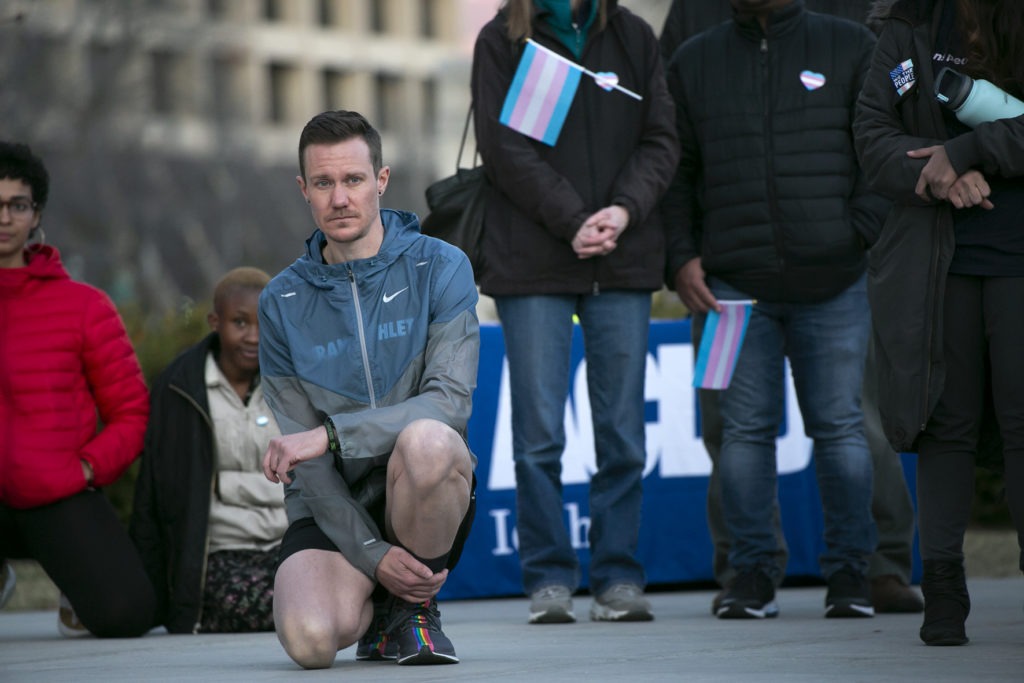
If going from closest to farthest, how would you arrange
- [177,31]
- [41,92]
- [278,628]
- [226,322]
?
[278,628] → [226,322] → [41,92] → [177,31]

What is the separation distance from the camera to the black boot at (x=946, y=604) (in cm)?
563

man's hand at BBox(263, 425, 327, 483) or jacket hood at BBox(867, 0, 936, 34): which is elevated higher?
jacket hood at BBox(867, 0, 936, 34)

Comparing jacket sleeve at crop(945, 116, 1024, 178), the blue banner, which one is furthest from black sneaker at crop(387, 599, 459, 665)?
the blue banner

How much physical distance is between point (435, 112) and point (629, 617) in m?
76.8

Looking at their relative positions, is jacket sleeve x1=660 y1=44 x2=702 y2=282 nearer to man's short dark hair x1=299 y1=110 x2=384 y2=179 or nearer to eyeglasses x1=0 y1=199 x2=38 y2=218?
man's short dark hair x1=299 y1=110 x2=384 y2=179

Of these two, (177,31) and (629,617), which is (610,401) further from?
(177,31)

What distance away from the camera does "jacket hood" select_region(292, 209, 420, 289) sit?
5.69 metres

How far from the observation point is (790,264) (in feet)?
23.2

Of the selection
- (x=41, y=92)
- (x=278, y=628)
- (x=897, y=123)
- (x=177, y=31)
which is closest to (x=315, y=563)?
(x=278, y=628)

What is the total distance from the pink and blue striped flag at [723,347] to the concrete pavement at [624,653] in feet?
2.98

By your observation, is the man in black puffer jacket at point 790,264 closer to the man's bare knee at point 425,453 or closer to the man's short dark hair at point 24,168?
the man's bare knee at point 425,453

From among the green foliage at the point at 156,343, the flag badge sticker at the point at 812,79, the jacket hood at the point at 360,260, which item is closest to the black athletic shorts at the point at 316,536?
the jacket hood at the point at 360,260

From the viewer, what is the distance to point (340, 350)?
5.66 metres

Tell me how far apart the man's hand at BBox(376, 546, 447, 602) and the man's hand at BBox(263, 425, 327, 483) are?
1.21 ft
